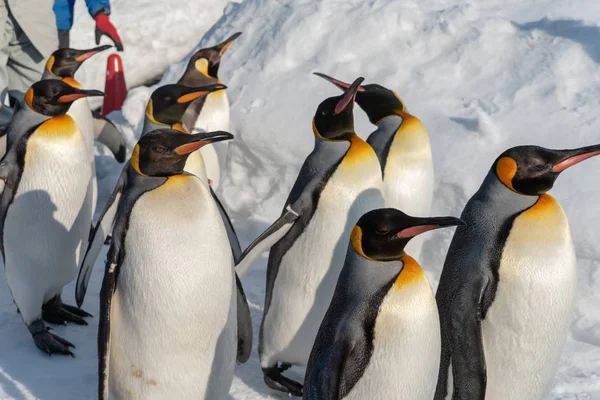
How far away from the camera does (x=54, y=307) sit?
4.09 metres

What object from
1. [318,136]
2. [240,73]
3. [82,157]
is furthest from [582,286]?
[240,73]

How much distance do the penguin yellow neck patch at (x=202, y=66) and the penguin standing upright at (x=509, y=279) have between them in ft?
9.07

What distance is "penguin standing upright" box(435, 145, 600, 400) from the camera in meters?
2.85

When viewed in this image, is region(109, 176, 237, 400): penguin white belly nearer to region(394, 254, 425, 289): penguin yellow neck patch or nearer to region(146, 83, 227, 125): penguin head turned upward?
region(394, 254, 425, 289): penguin yellow neck patch

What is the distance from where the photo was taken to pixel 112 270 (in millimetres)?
2904

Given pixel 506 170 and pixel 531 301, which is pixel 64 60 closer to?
pixel 506 170

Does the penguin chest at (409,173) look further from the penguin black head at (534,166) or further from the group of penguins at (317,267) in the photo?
the penguin black head at (534,166)

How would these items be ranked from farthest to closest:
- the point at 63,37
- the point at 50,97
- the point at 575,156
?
the point at 63,37 < the point at 50,97 < the point at 575,156

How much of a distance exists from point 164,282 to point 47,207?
A: 45.2 inches

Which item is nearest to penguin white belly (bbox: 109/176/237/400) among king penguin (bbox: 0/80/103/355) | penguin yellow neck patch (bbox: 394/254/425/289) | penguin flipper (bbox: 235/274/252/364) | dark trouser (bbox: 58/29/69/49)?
penguin flipper (bbox: 235/274/252/364)

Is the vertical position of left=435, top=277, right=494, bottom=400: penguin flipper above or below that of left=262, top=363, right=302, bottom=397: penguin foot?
above

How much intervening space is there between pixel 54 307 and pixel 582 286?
2465 mm

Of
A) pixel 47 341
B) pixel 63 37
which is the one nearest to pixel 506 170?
pixel 47 341

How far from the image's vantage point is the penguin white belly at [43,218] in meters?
3.75
